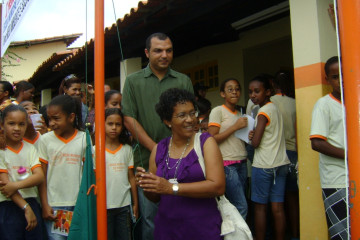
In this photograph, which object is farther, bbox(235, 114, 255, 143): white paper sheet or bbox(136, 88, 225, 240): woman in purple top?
bbox(235, 114, 255, 143): white paper sheet

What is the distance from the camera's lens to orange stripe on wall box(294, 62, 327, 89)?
3219 mm

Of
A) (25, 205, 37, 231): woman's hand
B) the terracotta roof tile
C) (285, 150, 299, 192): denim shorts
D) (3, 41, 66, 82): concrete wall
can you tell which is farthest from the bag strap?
(3, 41, 66, 82): concrete wall

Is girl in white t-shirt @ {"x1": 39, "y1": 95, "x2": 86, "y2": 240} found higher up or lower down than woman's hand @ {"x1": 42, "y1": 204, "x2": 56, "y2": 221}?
higher up

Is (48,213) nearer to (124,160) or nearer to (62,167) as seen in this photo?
(62,167)

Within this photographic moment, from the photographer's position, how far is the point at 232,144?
3793 millimetres

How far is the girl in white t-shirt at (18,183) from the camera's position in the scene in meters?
2.71

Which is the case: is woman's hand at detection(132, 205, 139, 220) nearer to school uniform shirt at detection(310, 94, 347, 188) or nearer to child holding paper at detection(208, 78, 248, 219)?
child holding paper at detection(208, 78, 248, 219)

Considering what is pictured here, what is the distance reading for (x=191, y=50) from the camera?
7.48 m

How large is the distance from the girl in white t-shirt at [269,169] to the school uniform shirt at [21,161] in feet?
6.84

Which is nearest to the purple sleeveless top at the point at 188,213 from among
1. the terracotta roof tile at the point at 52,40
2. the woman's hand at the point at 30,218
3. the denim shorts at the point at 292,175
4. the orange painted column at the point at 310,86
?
the woman's hand at the point at 30,218

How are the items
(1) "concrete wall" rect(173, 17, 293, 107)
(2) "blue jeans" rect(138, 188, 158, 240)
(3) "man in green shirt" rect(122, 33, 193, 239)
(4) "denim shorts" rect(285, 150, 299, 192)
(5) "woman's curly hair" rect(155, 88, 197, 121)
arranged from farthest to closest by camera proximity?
(1) "concrete wall" rect(173, 17, 293, 107)
(4) "denim shorts" rect(285, 150, 299, 192)
(3) "man in green shirt" rect(122, 33, 193, 239)
(2) "blue jeans" rect(138, 188, 158, 240)
(5) "woman's curly hair" rect(155, 88, 197, 121)

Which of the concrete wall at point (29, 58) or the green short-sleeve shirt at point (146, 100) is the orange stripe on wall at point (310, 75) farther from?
the concrete wall at point (29, 58)

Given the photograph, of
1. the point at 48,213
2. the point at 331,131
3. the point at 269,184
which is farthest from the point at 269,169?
the point at 48,213

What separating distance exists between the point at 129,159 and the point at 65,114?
69 cm
